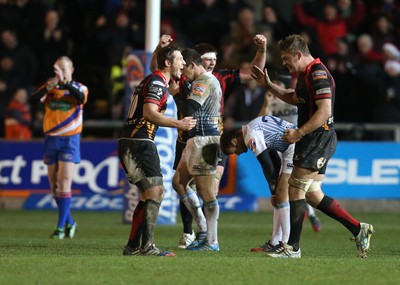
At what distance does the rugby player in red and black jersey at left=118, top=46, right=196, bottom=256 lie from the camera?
462 inches

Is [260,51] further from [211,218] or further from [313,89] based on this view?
[211,218]

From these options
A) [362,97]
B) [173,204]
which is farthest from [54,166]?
[362,97]

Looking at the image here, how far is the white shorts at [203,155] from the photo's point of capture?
12.8 metres

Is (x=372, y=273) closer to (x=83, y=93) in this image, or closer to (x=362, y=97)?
(x=83, y=93)

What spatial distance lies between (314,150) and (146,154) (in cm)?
185

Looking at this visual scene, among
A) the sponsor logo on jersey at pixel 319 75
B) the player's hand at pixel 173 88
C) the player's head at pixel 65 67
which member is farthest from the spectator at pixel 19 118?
the sponsor logo on jersey at pixel 319 75

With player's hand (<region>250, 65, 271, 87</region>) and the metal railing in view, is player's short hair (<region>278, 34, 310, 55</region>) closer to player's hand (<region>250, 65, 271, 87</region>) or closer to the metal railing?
player's hand (<region>250, 65, 271, 87</region>)

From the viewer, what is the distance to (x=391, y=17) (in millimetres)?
23375

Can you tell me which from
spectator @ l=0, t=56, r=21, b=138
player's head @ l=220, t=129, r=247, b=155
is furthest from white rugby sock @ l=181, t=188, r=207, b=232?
spectator @ l=0, t=56, r=21, b=138

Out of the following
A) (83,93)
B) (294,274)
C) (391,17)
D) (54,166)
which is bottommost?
(294,274)

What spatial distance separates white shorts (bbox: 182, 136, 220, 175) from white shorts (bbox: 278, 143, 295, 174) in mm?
801

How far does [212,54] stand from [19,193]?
8.35m

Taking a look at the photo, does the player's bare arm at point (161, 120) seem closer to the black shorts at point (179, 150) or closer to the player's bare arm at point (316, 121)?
the player's bare arm at point (316, 121)

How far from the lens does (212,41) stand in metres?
23.6
